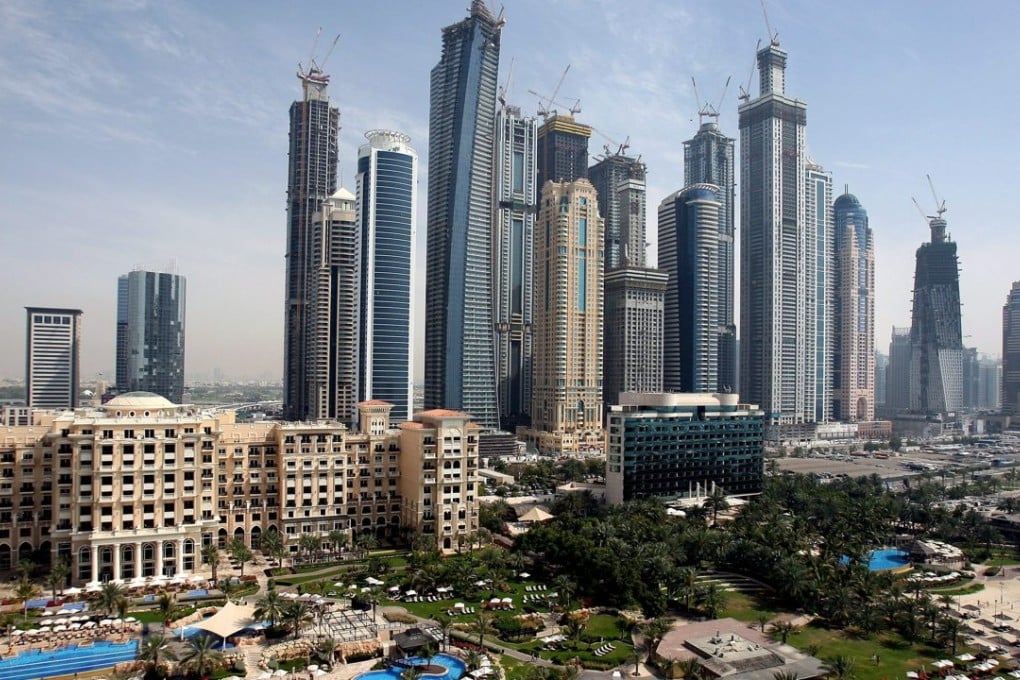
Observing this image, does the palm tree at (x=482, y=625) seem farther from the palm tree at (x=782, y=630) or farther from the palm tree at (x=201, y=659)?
the palm tree at (x=782, y=630)

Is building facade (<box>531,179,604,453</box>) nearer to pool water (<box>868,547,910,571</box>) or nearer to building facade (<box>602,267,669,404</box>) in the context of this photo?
building facade (<box>602,267,669,404</box>)

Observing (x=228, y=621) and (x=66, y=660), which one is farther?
(x=228, y=621)

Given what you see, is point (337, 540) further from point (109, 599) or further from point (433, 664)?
point (433, 664)

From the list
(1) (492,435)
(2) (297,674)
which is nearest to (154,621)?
(2) (297,674)

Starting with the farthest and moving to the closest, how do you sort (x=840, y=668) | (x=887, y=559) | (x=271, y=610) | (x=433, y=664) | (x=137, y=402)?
1. (x=887, y=559)
2. (x=137, y=402)
3. (x=271, y=610)
4. (x=433, y=664)
5. (x=840, y=668)

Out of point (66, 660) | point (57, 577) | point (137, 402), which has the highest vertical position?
point (137, 402)

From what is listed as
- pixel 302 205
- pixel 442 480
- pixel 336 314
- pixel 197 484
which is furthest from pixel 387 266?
pixel 197 484

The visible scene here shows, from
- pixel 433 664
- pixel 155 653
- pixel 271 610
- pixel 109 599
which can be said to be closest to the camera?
pixel 155 653
